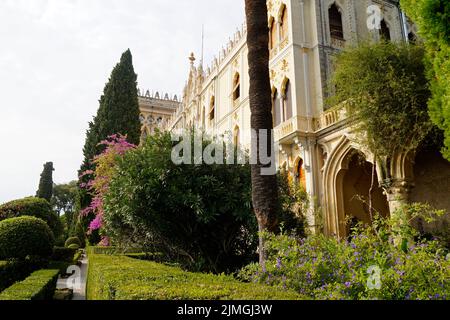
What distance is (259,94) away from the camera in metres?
6.53

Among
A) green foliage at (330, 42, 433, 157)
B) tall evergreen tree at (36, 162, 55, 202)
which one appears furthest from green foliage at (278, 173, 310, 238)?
tall evergreen tree at (36, 162, 55, 202)

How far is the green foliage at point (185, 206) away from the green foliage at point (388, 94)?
3.70 meters

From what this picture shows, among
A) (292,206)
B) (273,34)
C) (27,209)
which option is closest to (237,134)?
(273,34)

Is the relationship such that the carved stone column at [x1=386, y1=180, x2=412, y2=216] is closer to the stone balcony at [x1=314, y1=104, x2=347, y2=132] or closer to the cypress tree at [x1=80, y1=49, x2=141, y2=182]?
the stone balcony at [x1=314, y1=104, x2=347, y2=132]

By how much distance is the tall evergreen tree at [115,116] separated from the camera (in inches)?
836

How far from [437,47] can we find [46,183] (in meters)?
35.8

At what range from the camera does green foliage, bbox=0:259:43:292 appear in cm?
989

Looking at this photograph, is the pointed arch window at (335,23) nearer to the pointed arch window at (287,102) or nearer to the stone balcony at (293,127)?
the pointed arch window at (287,102)

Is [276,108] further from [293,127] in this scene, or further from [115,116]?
[115,116]

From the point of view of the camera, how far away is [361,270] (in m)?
3.64

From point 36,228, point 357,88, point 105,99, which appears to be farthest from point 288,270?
point 105,99

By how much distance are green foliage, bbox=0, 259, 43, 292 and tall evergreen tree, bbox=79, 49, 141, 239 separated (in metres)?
9.59

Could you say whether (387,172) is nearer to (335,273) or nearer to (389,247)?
(389,247)

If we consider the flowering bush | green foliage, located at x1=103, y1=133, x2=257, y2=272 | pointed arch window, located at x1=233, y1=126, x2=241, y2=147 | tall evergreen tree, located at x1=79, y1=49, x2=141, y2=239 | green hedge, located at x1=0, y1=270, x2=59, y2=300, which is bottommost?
green hedge, located at x1=0, y1=270, x2=59, y2=300
